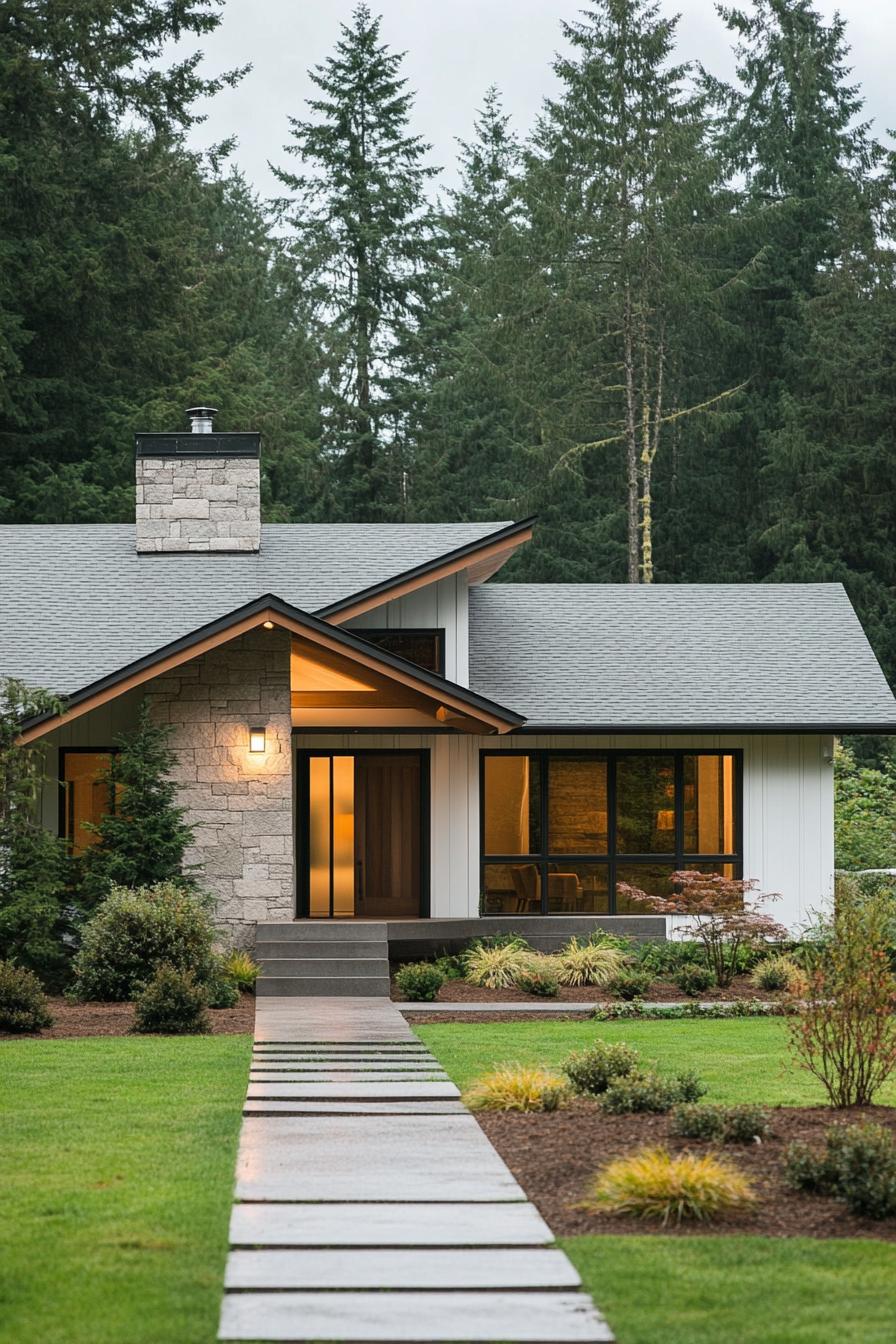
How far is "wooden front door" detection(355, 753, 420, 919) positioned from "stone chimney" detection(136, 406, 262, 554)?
354 cm

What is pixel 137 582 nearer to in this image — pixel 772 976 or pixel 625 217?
pixel 772 976

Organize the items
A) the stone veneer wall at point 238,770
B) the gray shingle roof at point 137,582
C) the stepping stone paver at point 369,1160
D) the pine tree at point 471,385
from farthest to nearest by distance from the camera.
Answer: the pine tree at point 471,385, the gray shingle roof at point 137,582, the stone veneer wall at point 238,770, the stepping stone paver at point 369,1160

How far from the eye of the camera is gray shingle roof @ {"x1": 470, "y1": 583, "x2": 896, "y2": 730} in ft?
58.1

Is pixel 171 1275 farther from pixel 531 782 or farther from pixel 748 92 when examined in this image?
pixel 748 92

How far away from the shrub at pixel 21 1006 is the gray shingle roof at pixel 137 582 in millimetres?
4861

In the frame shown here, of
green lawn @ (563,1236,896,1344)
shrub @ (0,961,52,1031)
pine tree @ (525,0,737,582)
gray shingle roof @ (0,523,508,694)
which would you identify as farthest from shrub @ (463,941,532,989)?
pine tree @ (525,0,737,582)

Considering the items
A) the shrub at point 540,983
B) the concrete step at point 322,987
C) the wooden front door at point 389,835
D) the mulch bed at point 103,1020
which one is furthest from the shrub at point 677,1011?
the wooden front door at point 389,835

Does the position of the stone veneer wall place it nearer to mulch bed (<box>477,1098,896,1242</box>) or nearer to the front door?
the front door

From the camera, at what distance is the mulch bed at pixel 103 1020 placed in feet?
37.9

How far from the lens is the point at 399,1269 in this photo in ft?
16.8

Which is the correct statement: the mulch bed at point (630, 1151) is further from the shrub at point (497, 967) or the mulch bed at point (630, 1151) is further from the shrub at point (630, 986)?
the shrub at point (497, 967)

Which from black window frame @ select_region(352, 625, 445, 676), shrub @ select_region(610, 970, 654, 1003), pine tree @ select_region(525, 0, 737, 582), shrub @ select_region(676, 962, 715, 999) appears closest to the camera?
shrub @ select_region(610, 970, 654, 1003)

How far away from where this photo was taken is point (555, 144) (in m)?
33.3

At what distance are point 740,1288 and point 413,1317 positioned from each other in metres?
1.10
